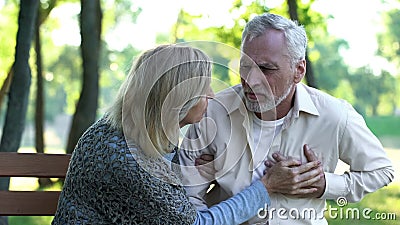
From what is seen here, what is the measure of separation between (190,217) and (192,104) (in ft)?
1.24

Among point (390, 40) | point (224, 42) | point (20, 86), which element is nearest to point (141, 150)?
point (20, 86)

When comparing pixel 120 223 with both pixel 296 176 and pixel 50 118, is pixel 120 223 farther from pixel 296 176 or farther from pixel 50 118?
pixel 50 118

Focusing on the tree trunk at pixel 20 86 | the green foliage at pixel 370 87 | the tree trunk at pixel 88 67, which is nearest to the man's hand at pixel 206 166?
the tree trunk at pixel 20 86

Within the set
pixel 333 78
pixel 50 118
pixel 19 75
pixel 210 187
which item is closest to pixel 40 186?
pixel 19 75

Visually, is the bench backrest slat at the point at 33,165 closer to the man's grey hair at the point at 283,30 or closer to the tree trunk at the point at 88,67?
the man's grey hair at the point at 283,30

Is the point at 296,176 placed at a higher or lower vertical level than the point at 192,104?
lower

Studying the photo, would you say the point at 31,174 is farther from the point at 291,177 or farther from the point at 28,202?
the point at 291,177

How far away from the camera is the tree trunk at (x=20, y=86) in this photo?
4.66 meters

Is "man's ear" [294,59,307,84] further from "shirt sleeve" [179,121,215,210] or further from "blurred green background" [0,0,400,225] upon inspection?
"shirt sleeve" [179,121,215,210]

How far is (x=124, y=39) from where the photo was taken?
65.7 feet

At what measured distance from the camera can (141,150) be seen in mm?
2230

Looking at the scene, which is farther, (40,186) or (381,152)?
(40,186)

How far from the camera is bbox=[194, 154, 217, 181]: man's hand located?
2715mm

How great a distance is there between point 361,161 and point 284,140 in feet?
1.04
